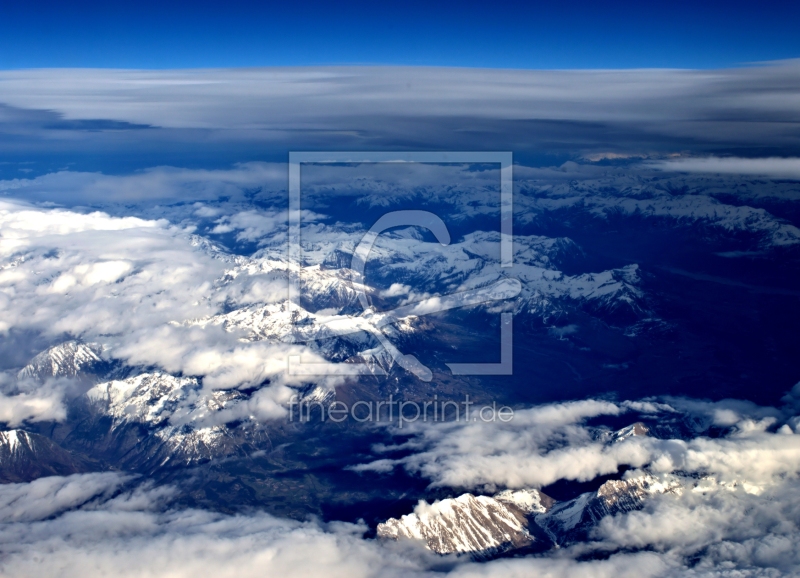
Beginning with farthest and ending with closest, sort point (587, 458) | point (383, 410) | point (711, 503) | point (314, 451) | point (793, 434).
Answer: point (383, 410)
point (314, 451)
point (587, 458)
point (793, 434)
point (711, 503)

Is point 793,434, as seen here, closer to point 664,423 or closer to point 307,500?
point 664,423

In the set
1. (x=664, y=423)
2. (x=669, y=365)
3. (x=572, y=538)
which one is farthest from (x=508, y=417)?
(x=669, y=365)

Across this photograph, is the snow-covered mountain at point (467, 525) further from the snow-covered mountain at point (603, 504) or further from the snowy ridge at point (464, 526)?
the snow-covered mountain at point (603, 504)

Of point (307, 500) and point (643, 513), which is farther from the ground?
point (643, 513)

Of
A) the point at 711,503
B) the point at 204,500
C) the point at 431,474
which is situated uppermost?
the point at 711,503

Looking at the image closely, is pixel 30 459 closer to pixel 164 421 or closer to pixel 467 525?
pixel 164 421

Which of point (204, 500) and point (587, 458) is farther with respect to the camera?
point (204, 500)
